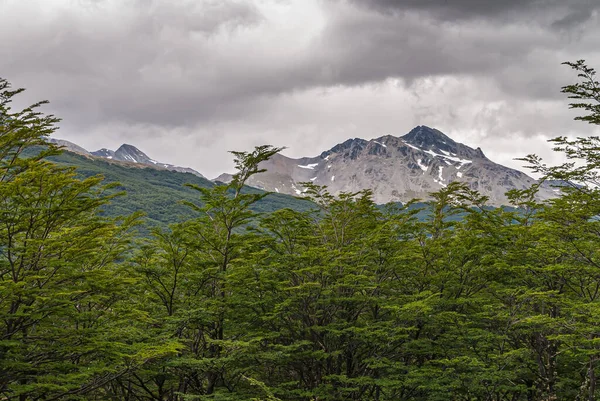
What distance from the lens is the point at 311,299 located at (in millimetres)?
17688

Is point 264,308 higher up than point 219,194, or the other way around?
point 219,194

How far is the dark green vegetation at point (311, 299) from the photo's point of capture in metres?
13.3

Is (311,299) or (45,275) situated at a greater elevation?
(45,275)

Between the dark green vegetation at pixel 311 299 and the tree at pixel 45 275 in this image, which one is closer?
the tree at pixel 45 275

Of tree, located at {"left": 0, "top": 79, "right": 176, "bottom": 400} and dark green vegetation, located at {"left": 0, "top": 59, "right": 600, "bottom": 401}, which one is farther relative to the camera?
dark green vegetation, located at {"left": 0, "top": 59, "right": 600, "bottom": 401}

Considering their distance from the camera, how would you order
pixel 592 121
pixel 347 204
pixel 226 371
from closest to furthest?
pixel 592 121 < pixel 226 371 < pixel 347 204

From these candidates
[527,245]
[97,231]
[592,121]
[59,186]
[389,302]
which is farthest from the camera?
[527,245]

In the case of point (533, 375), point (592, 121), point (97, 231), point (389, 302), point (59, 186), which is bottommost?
point (533, 375)

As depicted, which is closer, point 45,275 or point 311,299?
point 45,275

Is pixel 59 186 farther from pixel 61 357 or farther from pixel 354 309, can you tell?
pixel 354 309

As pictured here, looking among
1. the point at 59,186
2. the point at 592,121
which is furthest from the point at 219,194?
the point at 592,121

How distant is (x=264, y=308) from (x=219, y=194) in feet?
15.8

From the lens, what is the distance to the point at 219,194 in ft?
56.9

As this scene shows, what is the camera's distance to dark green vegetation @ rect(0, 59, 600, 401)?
13.3 meters
